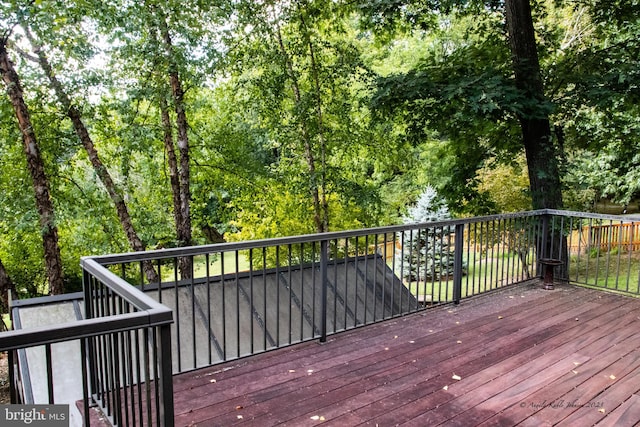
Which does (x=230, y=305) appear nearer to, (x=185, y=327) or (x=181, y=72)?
(x=185, y=327)

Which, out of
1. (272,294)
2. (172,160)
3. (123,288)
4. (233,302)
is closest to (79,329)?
(123,288)

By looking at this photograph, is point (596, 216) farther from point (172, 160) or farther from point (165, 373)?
point (172, 160)

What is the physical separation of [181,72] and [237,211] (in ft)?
15.0

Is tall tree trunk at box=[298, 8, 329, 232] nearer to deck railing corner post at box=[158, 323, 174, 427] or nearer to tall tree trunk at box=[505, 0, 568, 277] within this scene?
tall tree trunk at box=[505, 0, 568, 277]

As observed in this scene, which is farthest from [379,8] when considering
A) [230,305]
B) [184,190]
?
[230,305]

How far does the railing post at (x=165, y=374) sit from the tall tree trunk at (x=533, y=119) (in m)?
5.64

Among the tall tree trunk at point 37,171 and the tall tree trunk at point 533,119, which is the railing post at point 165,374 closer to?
the tall tree trunk at point 533,119

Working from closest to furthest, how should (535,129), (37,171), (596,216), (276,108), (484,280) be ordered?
(596,216) → (484,280) → (535,129) → (37,171) → (276,108)

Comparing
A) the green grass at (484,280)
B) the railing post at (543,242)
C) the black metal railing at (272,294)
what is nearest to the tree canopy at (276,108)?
the railing post at (543,242)

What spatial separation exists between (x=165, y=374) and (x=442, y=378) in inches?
82.0

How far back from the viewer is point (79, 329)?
144 cm

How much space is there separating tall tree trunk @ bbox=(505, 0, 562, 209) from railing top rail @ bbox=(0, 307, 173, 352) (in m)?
5.66

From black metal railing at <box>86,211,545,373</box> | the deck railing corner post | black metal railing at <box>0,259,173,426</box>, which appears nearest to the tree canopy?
black metal railing at <box>86,211,545,373</box>

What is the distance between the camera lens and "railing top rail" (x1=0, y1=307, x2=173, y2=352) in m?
1.32
